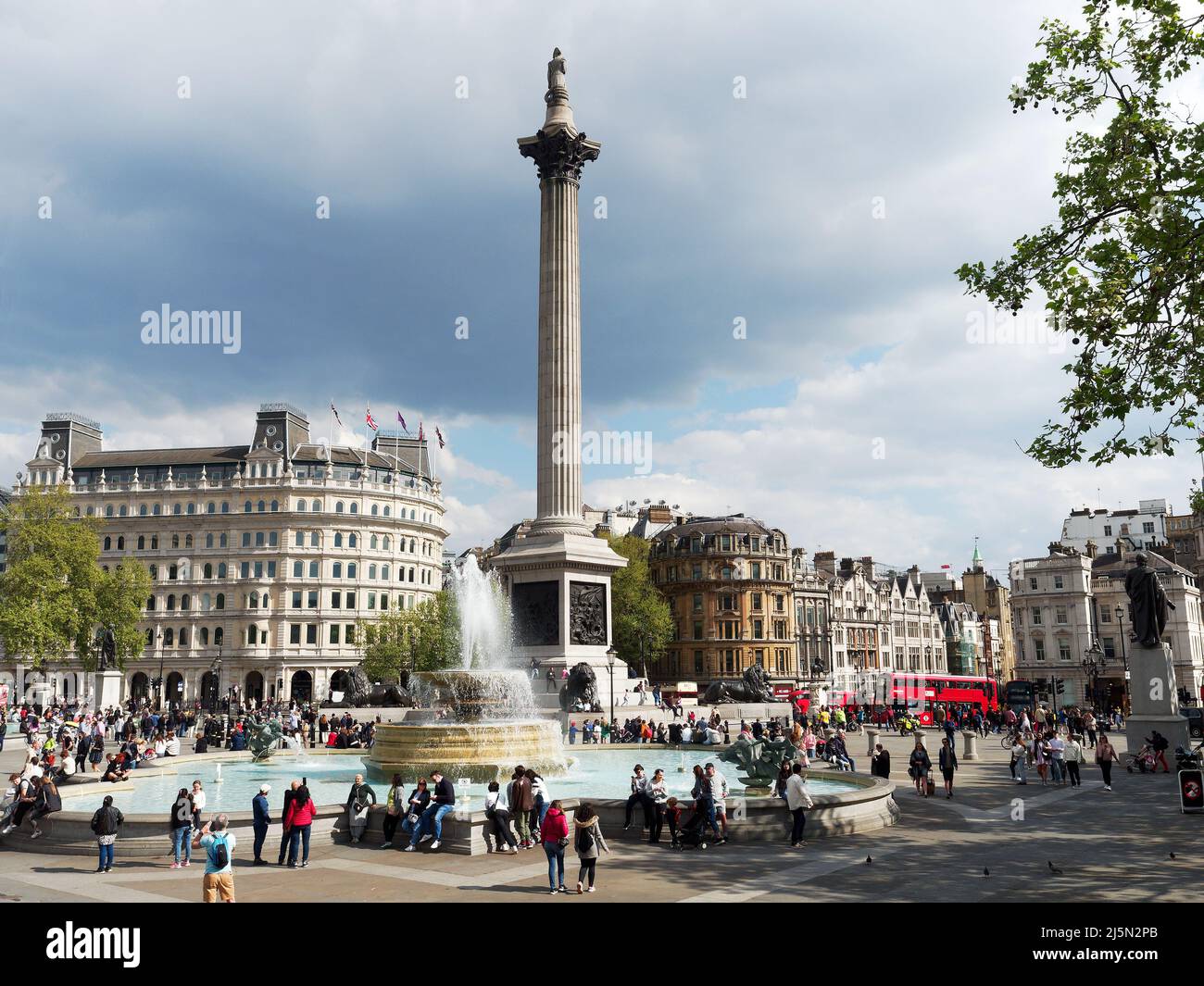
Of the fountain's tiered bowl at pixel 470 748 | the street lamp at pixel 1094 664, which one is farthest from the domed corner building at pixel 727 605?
the fountain's tiered bowl at pixel 470 748

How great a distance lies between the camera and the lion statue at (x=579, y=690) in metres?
36.8

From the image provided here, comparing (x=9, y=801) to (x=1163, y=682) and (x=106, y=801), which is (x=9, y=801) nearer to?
(x=106, y=801)

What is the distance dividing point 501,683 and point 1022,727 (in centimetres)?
1692

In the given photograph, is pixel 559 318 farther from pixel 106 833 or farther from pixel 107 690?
pixel 106 833

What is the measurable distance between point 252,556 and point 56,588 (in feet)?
86.2

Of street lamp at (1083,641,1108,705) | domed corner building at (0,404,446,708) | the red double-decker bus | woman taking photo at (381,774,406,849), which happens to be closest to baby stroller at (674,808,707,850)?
→ woman taking photo at (381,774,406,849)

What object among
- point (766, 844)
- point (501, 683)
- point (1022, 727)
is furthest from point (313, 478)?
point (766, 844)

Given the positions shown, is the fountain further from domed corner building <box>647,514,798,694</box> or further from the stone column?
domed corner building <box>647,514,798,694</box>

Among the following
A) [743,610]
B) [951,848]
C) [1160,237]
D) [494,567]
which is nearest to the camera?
[1160,237]

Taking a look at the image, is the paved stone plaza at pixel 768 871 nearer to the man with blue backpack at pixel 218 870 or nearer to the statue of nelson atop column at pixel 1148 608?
the man with blue backpack at pixel 218 870

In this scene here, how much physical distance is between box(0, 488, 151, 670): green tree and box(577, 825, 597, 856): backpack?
53.8m

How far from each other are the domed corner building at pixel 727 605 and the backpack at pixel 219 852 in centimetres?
7347

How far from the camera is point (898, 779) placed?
25.4 m

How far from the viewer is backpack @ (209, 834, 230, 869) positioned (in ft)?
32.2
